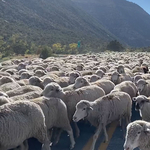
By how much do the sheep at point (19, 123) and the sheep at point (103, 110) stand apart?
3.90 feet

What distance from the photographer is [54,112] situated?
6199mm

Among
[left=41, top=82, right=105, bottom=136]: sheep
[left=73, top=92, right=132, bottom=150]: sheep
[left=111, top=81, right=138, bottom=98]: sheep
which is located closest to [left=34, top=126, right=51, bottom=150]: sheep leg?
[left=73, top=92, right=132, bottom=150]: sheep

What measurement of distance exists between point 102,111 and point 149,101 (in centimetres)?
126

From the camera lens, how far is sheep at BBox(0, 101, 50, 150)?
4.82 m

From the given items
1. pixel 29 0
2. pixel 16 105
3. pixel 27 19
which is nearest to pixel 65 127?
pixel 16 105

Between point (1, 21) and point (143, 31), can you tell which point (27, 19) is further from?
point (143, 31)

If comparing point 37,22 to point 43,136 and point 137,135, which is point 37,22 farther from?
point 137,135

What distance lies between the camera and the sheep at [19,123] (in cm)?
482

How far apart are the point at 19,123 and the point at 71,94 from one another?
2617mm

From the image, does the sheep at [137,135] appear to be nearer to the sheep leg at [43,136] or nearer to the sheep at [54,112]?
the sheep leg at [43,136]

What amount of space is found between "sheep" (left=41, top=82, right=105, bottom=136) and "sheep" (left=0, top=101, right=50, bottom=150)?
1521 millimetres

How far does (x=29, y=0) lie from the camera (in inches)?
3792

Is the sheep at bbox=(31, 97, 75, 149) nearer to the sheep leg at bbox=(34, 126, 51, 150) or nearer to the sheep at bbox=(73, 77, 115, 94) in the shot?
the sheep leg at bbox=(34, 126, 51, 150)

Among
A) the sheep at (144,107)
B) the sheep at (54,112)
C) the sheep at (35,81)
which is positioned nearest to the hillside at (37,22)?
the sheep at (35,81)
